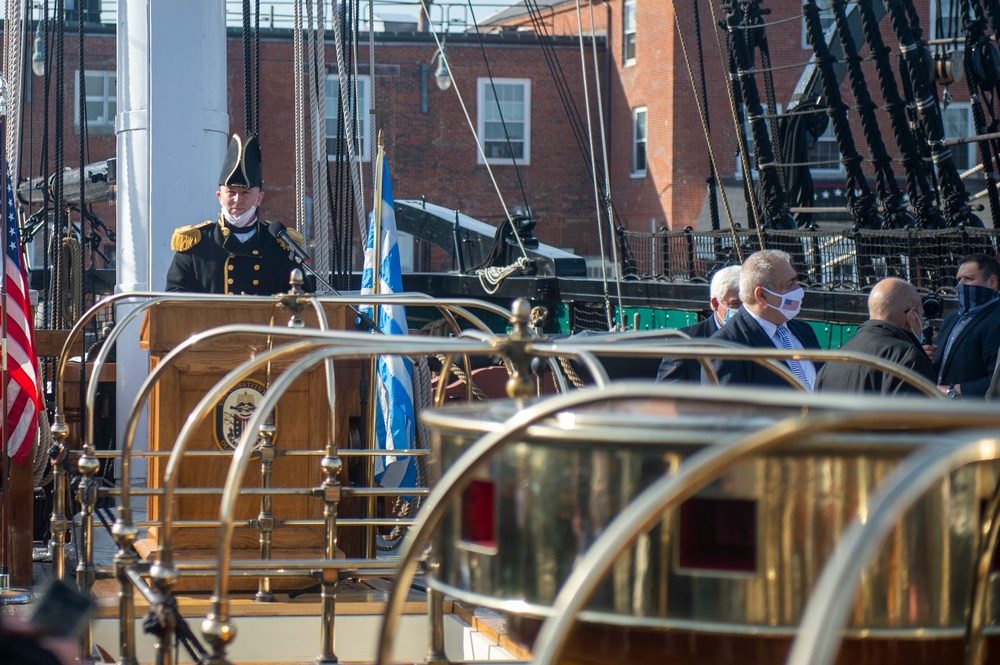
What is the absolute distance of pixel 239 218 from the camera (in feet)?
19.1

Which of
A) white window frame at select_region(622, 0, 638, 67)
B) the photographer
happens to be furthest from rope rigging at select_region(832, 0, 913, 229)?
white window frame at select_region(622, 0, 638, 67)

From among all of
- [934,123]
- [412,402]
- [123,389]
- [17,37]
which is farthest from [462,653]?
[934,123]

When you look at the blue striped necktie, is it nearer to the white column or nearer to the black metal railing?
the white column

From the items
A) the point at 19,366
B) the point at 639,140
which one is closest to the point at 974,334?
the point at 19,366

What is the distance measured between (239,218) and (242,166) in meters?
0.25

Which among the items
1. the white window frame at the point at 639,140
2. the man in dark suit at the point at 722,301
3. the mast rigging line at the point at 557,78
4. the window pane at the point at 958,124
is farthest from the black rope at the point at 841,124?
the window pane at the point at 958,124

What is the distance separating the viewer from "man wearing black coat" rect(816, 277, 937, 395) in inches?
184

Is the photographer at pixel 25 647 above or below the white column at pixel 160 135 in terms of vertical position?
below

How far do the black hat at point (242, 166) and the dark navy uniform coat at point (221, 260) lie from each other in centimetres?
18

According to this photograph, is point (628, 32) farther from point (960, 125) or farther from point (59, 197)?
point (59, 197)

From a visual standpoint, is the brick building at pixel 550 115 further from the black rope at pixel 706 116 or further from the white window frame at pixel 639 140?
the black rope at pixel 706 116

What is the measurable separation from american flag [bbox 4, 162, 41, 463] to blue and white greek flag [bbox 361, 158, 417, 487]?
5.43 feet

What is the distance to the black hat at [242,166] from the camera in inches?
224

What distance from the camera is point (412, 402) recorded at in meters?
6.53
